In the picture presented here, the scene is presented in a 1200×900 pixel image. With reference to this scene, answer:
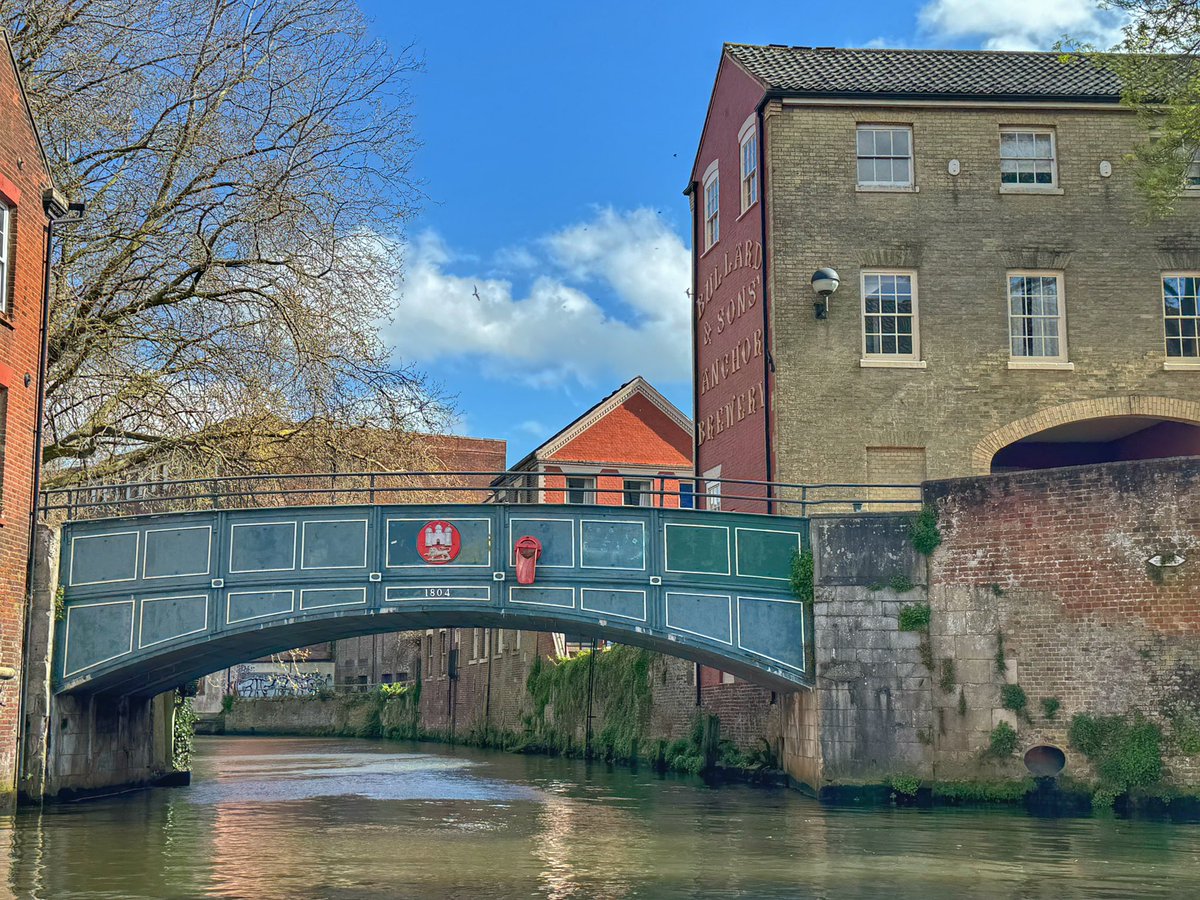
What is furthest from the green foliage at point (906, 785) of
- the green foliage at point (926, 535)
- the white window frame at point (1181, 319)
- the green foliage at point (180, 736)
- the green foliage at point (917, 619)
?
the green foliage at point (180, 736)

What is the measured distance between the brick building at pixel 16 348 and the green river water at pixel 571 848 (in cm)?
253

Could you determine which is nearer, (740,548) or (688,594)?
→ (688,594)

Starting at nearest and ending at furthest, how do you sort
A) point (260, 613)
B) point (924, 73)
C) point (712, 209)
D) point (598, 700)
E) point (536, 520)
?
1. point (260, 613)
2. point (536, 520)
3. point (924, 73)
4. point (712, 209)
5. point (598, 700)

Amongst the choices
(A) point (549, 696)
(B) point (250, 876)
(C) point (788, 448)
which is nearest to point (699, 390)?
(C) point (788, 448)

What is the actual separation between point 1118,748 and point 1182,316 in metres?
9.86

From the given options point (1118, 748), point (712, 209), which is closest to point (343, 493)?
point (712, 209)

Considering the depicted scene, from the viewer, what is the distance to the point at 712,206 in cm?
3138

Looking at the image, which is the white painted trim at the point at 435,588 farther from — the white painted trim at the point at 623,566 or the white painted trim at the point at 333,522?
the white painted trim at the point at 623,566

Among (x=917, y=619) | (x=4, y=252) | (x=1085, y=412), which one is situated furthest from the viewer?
(x=1085, y=412)

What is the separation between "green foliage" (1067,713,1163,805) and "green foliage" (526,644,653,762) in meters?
13.9

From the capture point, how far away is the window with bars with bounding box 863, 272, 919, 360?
87.9 feet

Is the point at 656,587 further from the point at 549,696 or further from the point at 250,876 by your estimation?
the point at 549,696

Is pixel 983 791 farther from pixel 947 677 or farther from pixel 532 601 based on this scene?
pixel 532 601

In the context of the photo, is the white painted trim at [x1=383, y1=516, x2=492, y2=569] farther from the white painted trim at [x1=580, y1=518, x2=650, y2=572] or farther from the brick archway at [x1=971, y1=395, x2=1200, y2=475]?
the brick archway at [x1=971, y1=395, x2=1200, y2=475]
